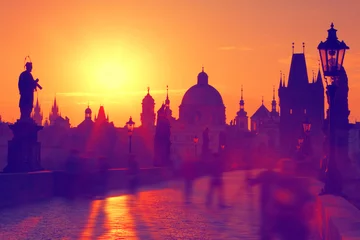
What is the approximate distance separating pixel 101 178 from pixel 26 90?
458 centimetres

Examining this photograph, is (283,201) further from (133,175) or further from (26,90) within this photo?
(133,175)

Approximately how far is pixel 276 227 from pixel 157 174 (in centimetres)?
2760

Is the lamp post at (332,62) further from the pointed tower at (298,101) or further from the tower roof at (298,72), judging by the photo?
the tower roof at (298,72)

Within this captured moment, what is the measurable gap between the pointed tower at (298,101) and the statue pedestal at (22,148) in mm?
135666

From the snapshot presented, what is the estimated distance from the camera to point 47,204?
21562 millimetres

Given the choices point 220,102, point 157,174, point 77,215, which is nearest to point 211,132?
point 220,102

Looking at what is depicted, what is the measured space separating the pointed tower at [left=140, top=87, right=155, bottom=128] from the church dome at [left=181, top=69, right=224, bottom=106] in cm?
1417

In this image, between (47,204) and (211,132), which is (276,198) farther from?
(211,132)

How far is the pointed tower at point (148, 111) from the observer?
183000mm

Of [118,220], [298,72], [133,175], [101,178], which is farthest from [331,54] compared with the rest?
[298,72]

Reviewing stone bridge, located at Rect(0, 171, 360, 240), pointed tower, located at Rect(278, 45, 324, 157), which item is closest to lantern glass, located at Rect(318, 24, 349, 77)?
stone bridge, located at Rect(0, 171, 360, 240)

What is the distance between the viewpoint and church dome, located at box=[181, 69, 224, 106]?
169 m

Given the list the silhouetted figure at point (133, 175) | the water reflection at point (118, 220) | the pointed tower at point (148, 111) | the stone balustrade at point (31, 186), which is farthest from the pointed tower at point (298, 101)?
the water reflection at point (118, 220)

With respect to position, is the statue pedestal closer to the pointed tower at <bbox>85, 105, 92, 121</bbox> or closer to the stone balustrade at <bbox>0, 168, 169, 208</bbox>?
the stone balustrade at <bbox>0, 168, 169, 208</bbox>
